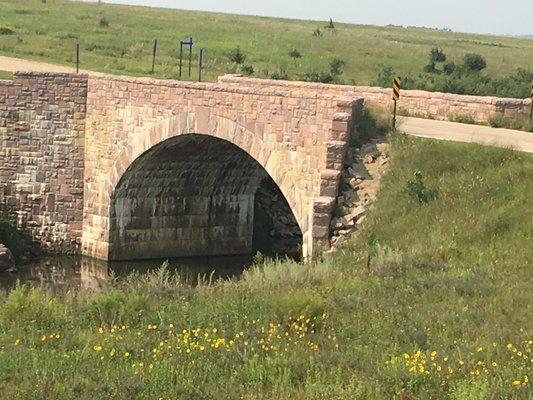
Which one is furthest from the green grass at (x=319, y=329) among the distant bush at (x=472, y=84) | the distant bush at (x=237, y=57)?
the distant bush at (x=237, y=57)

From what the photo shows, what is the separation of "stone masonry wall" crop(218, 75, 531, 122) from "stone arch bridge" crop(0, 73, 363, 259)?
0.21 meters

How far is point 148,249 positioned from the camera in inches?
1159

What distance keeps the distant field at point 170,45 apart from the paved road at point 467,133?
1362 centimetres

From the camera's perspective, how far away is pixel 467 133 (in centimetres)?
2434

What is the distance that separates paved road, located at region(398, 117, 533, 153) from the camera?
22797 millimetres

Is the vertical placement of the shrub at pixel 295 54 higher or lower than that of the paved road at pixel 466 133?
higher

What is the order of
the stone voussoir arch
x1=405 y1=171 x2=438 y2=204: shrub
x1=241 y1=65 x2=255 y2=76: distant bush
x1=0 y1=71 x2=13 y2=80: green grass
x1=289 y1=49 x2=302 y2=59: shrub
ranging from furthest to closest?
x1=289 y1=49 x2=302 y2=59: shrub < x1=241 y1=65 x2=255 y2=76: distant bush < x1=0 y1=71 x2=13 y2=80: green grass < the stone voussoir arch < x1=405 y1=171 x2=438 y2=204: shrub

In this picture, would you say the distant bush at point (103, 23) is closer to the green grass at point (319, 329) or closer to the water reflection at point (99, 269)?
the water reflection at point (99, 269)

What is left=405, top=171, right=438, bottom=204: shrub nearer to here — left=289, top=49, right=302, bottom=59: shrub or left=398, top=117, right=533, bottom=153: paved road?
left=398, top=117, right=533, bottom=153: paved road

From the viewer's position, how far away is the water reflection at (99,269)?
26.0 metres

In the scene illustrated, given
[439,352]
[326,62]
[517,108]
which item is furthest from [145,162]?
[326,62]

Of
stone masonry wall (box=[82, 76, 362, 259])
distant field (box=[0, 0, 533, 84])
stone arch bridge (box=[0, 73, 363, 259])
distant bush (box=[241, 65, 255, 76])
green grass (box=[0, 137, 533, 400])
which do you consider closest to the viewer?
green grass (box=[0, 137, 533, 400])

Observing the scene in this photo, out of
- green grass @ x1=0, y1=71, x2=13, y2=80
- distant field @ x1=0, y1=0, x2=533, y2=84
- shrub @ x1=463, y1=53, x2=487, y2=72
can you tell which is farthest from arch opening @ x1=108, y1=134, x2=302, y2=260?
shrub @ x1=463, y1=53, x2=487, y2=72

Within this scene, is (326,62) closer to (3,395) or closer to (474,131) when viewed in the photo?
(474,131)
